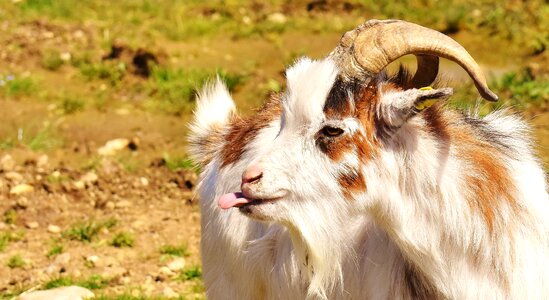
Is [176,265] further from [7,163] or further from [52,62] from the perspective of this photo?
[52,62]

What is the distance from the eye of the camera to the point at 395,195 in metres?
3.99

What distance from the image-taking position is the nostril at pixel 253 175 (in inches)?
154

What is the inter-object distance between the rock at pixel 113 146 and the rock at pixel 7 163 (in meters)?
0.69

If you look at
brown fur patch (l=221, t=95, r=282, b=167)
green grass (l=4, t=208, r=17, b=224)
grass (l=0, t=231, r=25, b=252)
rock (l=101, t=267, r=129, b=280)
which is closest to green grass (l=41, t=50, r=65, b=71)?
green grass (l=4, t=208, r=17, b=224)

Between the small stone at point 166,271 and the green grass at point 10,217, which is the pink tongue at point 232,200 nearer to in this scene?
the small stone at point 166,271

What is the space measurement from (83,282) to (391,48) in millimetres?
2945

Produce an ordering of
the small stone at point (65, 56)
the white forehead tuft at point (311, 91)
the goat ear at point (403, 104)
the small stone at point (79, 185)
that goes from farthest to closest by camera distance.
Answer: the small stone at point (65, 56) < the small stone at point (79, 185) < the white forehead tuft at point (311, 91) < the goat ear at point (403, 104)

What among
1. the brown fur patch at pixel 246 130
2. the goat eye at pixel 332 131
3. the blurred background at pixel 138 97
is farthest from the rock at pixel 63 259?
the goat eye at pixel 332 131

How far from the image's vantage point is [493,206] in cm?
404

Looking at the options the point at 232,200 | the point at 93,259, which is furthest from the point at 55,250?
the point at 232,200

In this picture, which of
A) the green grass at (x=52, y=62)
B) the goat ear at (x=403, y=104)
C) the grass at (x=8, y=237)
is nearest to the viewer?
the goat ear at (x=403, y=104)

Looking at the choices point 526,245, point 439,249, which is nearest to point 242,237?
point 439,249

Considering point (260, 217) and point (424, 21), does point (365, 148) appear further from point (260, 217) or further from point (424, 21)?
point (424, 21)

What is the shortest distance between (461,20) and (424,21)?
0.46 meters
